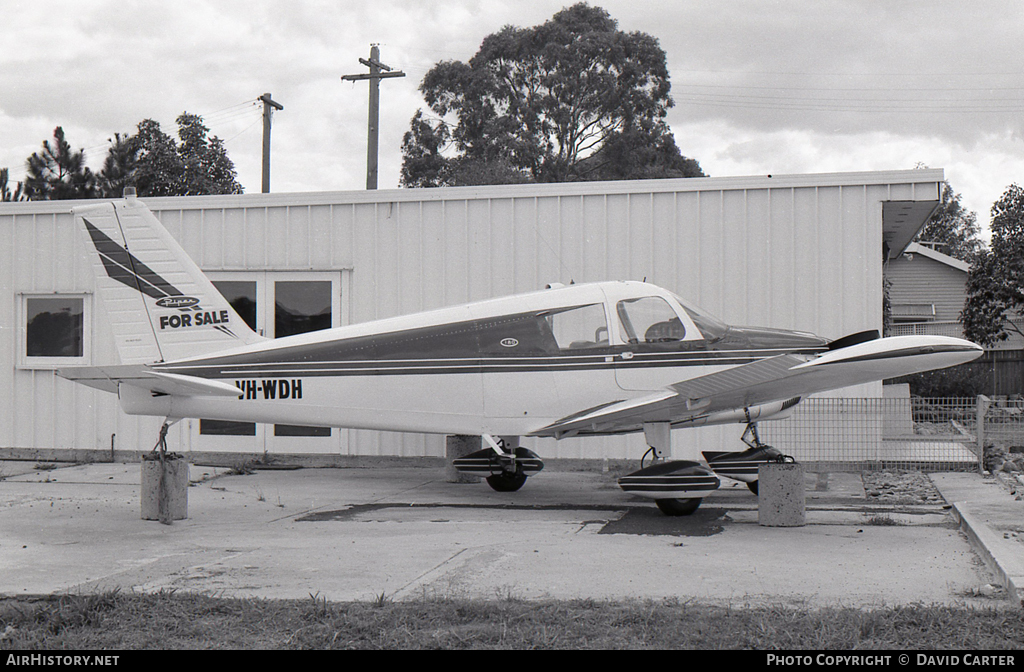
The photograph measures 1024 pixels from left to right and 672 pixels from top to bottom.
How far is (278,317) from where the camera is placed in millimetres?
13367

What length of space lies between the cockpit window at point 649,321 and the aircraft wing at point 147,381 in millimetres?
3859

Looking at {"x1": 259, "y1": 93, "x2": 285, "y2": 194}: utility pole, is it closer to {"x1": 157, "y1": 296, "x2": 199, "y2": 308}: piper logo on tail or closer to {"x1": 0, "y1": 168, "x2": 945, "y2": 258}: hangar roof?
{"x1": 0, "y1": 168, "x2": 945, "y2": 258}: hangar roof

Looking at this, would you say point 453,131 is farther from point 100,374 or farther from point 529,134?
point 100,374

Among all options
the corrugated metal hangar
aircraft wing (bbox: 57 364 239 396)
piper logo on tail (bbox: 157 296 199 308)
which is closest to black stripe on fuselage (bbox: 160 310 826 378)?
aircraft wing (bbox: 57 364 239 396)

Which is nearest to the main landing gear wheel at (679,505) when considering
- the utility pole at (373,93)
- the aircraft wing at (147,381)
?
the aircraft wing at (147,381)

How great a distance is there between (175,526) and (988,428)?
12001 mm

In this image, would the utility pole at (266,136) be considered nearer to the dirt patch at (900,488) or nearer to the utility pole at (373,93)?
the utility pole at (373,93)

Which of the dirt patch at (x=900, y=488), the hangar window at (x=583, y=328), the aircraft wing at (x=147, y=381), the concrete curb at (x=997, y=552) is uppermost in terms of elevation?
the hangar window at (x=583, y=328)

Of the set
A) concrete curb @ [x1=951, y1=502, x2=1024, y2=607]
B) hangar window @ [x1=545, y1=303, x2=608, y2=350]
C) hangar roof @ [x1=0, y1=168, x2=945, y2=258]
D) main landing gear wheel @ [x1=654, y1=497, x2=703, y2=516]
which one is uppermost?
hangar roof @ [x1=0, y1=168, x2=945, y2=258]

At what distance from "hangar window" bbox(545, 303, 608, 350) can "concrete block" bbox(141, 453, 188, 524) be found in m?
3.78

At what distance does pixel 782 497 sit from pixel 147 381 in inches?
223

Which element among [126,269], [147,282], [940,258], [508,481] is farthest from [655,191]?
[940,258]

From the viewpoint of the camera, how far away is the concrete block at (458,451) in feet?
38.0

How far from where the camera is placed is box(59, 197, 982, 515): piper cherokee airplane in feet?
30.4
